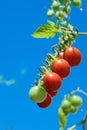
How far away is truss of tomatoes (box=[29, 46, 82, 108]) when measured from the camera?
99.8 inches

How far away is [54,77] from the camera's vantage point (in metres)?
2.54

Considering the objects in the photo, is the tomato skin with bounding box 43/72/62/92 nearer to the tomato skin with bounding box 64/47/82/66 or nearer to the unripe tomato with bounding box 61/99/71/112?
the tomato skin with bounding box 64/47/82/66

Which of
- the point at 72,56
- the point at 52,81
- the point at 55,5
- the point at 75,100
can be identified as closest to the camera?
the point at 75,100

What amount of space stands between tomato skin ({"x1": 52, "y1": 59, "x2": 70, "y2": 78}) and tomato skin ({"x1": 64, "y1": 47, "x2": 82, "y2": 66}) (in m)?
0.03

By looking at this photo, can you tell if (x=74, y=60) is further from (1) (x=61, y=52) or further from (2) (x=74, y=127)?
(2) (x=74, y=127)

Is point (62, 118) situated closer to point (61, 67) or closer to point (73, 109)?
point (73, 109)

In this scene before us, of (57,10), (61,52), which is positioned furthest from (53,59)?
(57,10)

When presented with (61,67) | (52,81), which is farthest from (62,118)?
(61,67)

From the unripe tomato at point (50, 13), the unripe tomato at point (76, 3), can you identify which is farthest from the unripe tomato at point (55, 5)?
the unripe tomato at point (76, 3)

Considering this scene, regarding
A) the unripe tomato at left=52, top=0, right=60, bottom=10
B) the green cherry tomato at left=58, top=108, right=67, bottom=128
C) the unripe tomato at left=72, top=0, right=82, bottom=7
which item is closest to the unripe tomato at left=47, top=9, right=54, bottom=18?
the unripe tomato at left=52, top=0, right=60, bottom=10

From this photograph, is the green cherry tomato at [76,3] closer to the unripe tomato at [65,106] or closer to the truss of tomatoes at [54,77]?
the truss of tomatoes at [54,77]

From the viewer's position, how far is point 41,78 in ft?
8.48

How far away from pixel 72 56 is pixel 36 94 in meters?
0.38

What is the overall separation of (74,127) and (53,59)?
0.71 metres
